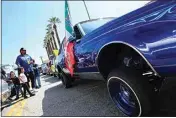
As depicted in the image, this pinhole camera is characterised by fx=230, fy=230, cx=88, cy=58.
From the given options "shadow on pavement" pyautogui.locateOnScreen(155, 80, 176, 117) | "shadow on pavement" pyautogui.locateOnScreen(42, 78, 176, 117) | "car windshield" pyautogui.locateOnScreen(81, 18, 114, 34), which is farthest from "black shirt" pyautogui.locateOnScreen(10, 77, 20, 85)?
"shadow on pavement" pyautogui.locateOnScreen(155, 80, 176, 117)

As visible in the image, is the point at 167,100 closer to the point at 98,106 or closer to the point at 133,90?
the point at 133,90

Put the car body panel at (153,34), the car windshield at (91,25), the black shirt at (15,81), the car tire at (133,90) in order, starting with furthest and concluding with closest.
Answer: the black shirt at (15,81) < the car windshield at (91,25) < the car tire at (133,90) < the car body panel at (153,34)

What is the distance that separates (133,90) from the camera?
267cm

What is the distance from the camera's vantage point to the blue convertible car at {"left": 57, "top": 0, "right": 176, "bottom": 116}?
7.14 feet

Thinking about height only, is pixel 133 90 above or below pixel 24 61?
below

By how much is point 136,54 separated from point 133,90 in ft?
1.59

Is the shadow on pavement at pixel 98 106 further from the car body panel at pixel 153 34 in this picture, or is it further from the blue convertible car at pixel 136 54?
the car body panel at pixel 153 34

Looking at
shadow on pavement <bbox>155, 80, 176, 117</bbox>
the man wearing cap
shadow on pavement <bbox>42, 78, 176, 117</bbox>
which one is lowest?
shadow on pavement <bbox>42, 78, 176, 117</bbox>

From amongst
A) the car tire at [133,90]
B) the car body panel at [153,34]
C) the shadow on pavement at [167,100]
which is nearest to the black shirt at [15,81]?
the car tire at [133,90]

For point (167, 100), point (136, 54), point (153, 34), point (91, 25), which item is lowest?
point (167, 100)

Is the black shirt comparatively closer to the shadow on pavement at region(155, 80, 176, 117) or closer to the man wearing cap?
the man wearing cap

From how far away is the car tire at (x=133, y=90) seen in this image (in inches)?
102

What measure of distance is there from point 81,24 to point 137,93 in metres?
2.63

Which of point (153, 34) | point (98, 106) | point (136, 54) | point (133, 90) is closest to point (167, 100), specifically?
point (133, 90)
